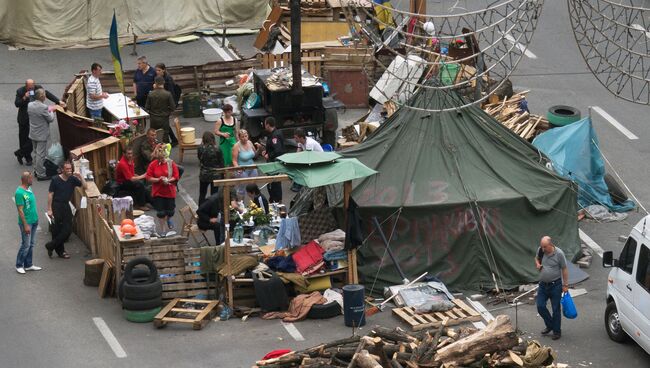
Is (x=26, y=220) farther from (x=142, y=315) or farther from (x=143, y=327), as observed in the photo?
(x=143, y=327)

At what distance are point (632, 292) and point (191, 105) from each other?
44.5 feet

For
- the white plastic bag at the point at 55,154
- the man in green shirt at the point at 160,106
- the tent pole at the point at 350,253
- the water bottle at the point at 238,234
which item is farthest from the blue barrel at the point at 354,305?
the man in green shirt at the point at 160,106

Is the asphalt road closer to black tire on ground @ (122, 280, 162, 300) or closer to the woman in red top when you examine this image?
black tire on ground @ (122, 280, 162, 300)

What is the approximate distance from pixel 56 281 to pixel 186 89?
9.44 meters

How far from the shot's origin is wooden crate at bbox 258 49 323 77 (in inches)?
1230

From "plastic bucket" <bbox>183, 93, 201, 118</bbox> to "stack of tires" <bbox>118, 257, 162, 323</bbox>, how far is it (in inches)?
382

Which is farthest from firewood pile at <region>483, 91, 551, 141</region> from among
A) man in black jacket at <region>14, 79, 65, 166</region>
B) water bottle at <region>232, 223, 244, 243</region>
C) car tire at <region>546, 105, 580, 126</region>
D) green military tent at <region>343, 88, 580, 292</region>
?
man in black jacket at <region>14, 79, 65, 166</region>

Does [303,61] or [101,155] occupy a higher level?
[303,61]

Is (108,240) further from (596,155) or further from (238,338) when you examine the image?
(596,155)

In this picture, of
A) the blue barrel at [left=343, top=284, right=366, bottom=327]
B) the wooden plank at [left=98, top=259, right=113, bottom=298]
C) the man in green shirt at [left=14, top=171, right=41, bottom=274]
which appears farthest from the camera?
the man in green shirt at [left=14, top=171, right=41, bottom=274]

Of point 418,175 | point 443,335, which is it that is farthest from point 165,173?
point 443,335

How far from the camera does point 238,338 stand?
20.6m

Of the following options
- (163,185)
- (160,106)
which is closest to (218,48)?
(160,106)

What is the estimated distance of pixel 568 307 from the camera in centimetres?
2020
